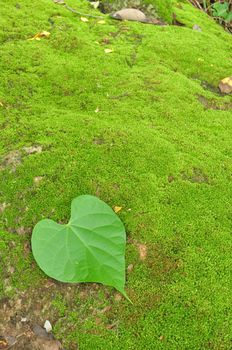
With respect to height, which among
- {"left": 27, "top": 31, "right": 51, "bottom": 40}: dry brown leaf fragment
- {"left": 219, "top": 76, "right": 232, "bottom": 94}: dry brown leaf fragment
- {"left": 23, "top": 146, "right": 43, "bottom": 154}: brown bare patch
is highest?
{"left": 219, "top": 76, "right": 232, "bottom": 94}: dry brown leaf fragment

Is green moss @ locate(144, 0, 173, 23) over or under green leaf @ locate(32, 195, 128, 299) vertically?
over

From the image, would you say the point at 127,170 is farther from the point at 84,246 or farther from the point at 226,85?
the point at 226,85

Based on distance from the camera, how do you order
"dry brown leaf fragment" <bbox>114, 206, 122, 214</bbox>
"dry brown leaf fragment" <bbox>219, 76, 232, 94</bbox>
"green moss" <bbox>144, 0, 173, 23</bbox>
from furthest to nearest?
"green moss" <bbox>144, 0, 173, 23</bbox> → "dry brown leaf fragment" <bbox>219, 76, 232, 94</bbox> → "dry brown leaf fragment" <bbox>114, 206, 122, 214</bbox>

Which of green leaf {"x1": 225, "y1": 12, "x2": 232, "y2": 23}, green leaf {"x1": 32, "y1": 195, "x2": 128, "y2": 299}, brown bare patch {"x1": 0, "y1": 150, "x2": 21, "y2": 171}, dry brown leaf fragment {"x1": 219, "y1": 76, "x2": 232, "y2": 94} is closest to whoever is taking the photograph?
green leaf {"x1": 32, "y1": 195, "x2": 128, "y2": 299}

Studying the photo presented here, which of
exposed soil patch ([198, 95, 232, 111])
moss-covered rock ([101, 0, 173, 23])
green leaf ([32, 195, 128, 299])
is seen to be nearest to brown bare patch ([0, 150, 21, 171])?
green leaf ([32, 195, 128, 299])

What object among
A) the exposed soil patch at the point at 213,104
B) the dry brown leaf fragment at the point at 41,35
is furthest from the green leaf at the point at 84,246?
the dry brown leaf fragment at the point at 41,35

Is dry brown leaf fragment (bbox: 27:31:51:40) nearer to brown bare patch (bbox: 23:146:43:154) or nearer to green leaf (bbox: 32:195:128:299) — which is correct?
brown bare patch (bbox: 23:146:43:154)
